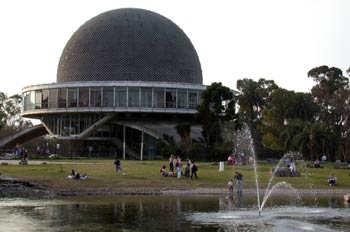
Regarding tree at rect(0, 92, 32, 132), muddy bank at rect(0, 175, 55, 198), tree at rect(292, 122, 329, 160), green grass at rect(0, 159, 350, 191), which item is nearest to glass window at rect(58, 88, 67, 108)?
tree at rect(292, 122, 329, 160)

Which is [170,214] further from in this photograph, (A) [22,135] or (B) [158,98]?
(A) [22,135]

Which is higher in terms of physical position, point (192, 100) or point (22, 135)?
point (192, 100)

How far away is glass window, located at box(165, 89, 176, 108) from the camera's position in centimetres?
6134

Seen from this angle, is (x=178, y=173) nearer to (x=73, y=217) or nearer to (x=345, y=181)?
(x=345, y=181)

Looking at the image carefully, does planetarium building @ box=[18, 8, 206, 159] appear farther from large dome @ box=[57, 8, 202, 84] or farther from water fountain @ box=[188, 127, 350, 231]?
water fountain @ box=[188, 127, 350, 231]

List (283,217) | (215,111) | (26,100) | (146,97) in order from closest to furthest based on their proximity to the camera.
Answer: (283,217)
(215,111)
(146,97)
(26,100)

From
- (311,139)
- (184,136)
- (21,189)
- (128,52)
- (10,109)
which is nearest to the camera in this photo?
(21,189)

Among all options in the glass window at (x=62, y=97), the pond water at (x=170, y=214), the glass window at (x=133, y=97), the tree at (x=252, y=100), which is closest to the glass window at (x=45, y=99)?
the glass window at (x=62, y=97)

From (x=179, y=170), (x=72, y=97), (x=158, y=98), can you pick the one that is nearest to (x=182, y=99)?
(x=158, y=98)

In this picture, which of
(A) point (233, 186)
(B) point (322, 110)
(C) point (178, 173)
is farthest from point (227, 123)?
(A) point (233, 186)

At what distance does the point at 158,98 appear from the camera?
6125 centimetres

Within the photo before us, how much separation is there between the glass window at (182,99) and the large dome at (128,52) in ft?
11.5

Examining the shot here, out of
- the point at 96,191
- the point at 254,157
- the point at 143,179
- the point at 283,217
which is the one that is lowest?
the point at 283,217

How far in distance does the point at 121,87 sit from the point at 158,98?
3.95 m
